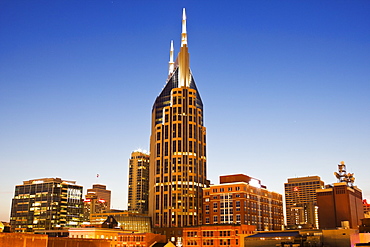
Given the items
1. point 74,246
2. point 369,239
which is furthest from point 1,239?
point 369,239

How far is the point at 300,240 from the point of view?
16900 cm

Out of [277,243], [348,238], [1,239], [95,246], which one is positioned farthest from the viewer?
[277,243]

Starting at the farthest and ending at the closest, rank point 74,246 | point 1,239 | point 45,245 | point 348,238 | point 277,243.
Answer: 1. point 277,243
2. point 348,238
3. point 74,246
4. point 45,245
5. point 1,239

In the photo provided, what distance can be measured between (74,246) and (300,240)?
88.5 meters

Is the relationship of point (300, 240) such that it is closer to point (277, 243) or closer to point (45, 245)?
point (277, 243)

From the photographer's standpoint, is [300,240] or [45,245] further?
[300,240]

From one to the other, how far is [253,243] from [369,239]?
47.2m

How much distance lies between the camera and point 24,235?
328 feet

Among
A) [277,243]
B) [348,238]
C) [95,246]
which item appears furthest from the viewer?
[277,243]

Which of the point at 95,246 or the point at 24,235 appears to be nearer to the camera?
the point at 24,235

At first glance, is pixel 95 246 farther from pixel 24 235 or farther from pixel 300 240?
pixel 300 240

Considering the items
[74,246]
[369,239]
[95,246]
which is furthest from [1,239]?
[369,239]

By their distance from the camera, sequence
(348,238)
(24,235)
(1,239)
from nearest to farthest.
→ (1,239) < (24,235) < (348,238)

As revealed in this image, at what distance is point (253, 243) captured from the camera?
18312 centimetres
